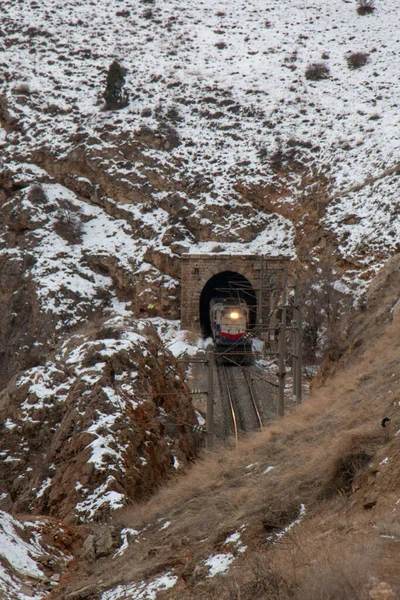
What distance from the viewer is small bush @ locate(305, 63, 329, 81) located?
55312mm

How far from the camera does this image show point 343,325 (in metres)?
30.5

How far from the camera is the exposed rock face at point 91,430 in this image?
12.6 m

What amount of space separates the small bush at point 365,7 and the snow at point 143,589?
68920 millimetres

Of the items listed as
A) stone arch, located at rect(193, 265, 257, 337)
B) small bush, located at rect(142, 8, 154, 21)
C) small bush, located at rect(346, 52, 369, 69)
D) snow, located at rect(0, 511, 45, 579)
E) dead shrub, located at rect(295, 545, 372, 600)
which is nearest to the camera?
dead shrub, located at rect(295, 545, 372, 600)

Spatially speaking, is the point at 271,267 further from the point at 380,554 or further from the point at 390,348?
the point at 380,554

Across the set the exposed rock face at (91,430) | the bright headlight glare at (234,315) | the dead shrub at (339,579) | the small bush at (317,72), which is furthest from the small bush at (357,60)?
the dead shrub at (339,579)

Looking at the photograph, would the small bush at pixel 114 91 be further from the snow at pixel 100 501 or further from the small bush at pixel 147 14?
the snow at pixel 100 501

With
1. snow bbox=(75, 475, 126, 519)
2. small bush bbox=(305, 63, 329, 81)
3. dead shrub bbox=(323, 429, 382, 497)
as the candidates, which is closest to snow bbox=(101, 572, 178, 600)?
dead shrub bbox=(323, 429, 382, 497)

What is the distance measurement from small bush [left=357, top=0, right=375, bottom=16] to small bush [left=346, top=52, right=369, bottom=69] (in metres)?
11.3

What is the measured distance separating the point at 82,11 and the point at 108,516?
66.4 m

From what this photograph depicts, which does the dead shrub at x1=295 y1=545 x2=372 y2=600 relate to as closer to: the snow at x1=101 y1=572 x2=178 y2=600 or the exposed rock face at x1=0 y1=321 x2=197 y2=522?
the snow at x1=101 y1=572 x2=178 y2=600

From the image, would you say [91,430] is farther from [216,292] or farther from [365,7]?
[365,7]

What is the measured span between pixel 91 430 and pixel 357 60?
52026mm

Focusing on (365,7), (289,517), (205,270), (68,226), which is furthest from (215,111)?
(289,517)
